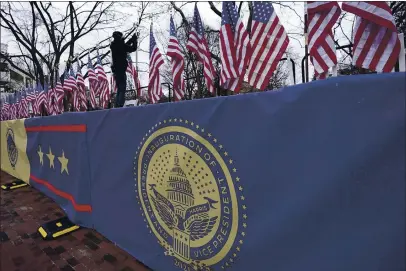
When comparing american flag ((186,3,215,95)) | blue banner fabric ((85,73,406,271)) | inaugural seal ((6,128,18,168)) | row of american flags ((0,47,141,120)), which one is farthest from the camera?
row of american flags ((0,47,141,120))

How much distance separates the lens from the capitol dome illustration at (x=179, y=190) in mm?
2287

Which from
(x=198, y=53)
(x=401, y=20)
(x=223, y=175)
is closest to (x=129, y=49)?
(x=198, y=53)

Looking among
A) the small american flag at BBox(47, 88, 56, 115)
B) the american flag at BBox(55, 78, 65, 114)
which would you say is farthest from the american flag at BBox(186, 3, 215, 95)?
the small american flag at BBox(47, 88, 56, 115)

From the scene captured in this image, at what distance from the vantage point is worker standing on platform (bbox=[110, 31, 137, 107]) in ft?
17.6

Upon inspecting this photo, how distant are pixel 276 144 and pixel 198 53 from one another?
3.76 meters

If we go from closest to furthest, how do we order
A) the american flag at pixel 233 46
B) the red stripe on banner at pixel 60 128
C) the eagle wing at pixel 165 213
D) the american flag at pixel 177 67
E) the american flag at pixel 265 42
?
the eagle wing at pixel 165 213
the american flag at pixel 265 42
the red stripe on banner at pixel 60 128
the american flag at pixel 233 46
the american flag at pixel 177 67

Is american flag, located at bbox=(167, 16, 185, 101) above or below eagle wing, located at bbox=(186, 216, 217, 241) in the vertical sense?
above

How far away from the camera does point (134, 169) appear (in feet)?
9.34

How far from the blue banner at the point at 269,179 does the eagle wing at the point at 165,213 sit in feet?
0.03

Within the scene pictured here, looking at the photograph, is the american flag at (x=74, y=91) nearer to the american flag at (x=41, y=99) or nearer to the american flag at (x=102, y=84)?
the american flag at (x=102, y=84)

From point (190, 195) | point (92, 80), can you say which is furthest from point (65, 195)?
point (92, 80)

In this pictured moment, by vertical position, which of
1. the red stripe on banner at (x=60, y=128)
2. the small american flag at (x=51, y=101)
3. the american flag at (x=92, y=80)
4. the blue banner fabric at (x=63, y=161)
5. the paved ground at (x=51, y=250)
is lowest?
the paved ground at (x=51, y=250)

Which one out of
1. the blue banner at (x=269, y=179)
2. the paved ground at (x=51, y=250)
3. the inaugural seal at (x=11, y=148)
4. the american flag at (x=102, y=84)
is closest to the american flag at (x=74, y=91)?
the american flag at (x=102, y=84)

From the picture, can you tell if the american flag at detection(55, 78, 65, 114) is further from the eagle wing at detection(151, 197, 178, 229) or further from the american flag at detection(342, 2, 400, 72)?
the american flag at detection(342, 2, 400, 72)
